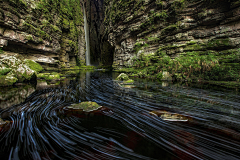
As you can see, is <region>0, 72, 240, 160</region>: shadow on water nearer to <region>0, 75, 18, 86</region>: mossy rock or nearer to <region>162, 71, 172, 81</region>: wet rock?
<region>0, 75, 18, 86</region>: mossy rock

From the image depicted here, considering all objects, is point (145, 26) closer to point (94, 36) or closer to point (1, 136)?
point (1, 136)

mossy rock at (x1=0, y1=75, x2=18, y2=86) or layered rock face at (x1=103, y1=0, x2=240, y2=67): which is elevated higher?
layered rock face at (x1=103, y1=0, x2=240, y2=67)

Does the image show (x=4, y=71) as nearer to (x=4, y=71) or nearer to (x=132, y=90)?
(x=4, y=71)

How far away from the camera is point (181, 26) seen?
51.0ft

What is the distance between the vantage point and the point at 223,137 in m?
2.19

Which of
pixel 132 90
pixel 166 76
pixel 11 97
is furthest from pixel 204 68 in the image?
pixel 11 97

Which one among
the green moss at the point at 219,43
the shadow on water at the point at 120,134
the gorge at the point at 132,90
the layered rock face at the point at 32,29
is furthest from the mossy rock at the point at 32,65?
the green moss at the point at 219,43

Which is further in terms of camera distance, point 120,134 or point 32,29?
point 32,29

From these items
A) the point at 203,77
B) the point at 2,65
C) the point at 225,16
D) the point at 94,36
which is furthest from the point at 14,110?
the point at 94,36

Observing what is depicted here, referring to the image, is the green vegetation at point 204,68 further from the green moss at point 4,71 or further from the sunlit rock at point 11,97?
the green moss at point 4,71

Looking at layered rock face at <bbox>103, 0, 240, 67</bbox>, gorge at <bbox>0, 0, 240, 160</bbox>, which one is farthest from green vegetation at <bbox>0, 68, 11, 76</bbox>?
layered rock face at <bbox>103, 0, 240, 67</bbox>

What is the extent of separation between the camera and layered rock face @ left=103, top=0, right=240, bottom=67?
12.1 m

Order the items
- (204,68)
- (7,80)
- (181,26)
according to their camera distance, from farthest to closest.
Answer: (181,26) < (204,68) < (7,80)

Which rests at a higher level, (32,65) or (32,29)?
(32,29)
